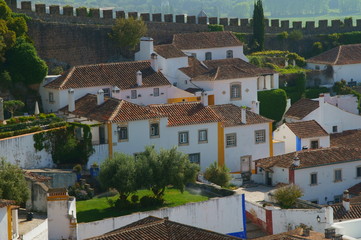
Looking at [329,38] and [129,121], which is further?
[329,38]

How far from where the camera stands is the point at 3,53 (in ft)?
199

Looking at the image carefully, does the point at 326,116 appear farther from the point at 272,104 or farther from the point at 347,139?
the point at 272,104

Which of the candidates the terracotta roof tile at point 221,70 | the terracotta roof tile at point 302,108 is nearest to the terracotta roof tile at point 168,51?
the terracotta roof tile at point 221,70

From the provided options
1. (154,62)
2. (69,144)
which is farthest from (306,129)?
(69,144)

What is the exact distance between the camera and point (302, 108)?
6600 centimetres

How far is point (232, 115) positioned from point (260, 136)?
1495 mm

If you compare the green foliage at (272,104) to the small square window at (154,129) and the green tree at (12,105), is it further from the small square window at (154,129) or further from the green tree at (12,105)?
the green tree at (12,105)

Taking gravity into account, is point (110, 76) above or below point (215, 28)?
below

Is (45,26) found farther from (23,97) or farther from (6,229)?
(6,229)

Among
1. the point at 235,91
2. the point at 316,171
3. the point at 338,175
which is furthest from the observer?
the point at 235,91

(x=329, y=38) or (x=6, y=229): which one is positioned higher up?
(x=329, y=38)

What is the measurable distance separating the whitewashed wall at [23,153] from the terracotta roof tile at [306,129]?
13175mm

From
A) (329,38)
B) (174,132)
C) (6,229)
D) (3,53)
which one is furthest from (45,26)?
(6,229)

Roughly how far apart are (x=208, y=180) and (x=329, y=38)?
84.6 ft
